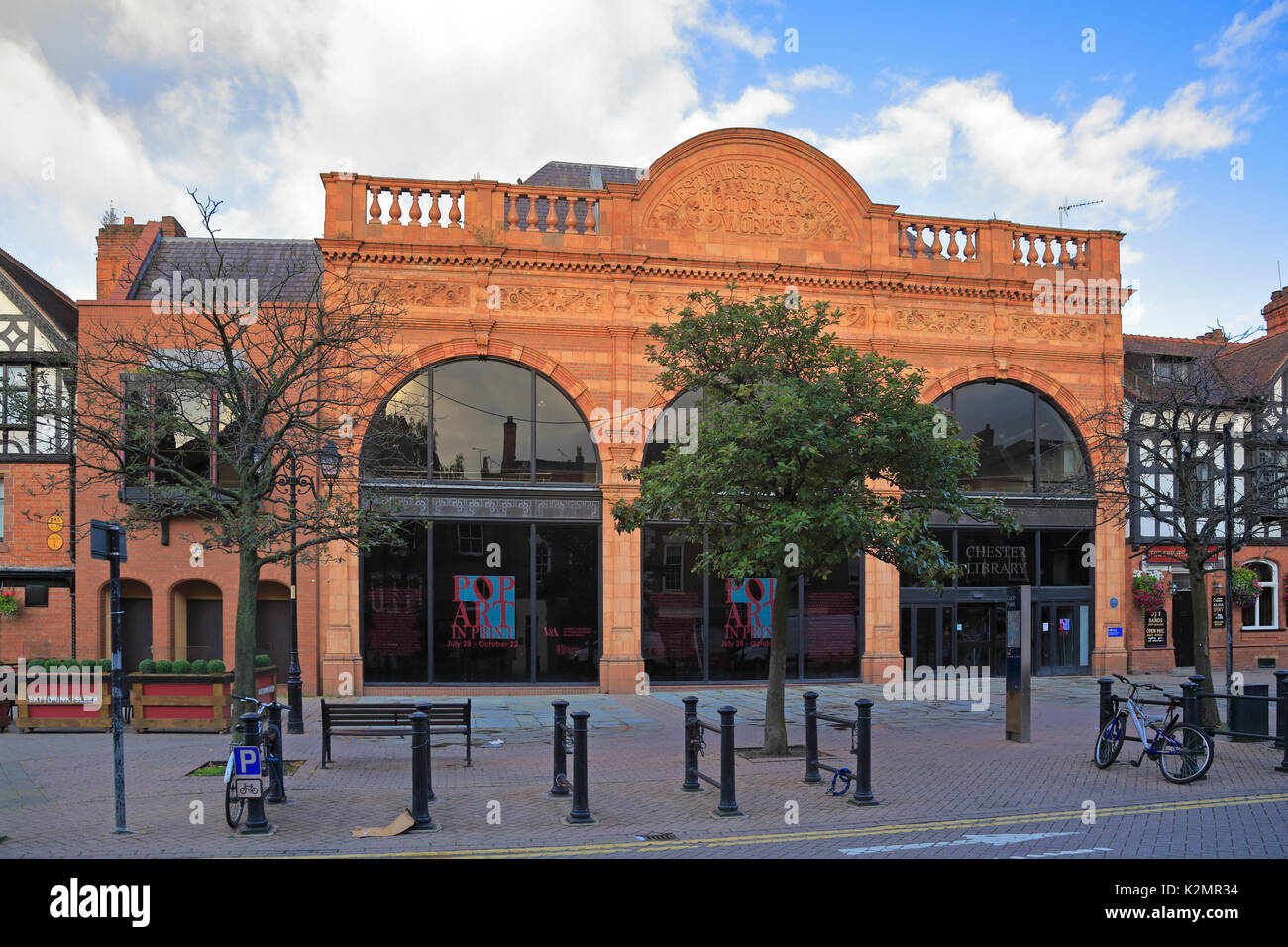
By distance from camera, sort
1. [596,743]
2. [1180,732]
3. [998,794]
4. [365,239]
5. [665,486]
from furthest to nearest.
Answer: [365,239], [596,743], [665,486], [1180,732], [998,794]

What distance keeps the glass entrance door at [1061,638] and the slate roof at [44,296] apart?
77.7 feet

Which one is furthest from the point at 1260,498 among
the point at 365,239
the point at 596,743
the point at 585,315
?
the point at 365,239

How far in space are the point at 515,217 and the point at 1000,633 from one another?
15.3 metres

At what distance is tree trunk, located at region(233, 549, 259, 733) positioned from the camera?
491 inches

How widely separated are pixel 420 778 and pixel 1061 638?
63.9 feet

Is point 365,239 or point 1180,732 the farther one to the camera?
point 365,239

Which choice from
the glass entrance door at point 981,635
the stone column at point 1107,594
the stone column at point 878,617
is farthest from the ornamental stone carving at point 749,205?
the stone column at point 1107,594

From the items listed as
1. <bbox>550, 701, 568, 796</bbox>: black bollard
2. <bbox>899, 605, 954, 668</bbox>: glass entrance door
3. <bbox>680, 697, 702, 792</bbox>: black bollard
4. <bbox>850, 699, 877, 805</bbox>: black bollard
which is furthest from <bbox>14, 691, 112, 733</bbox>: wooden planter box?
<bbox>899, 605, 954, 668</bbox>: glass entrance door

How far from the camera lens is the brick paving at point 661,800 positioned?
8648 millimetres

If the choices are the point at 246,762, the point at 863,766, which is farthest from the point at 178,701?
the point at 863,766

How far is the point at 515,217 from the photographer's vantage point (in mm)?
21531

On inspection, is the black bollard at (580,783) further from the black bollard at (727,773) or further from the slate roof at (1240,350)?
the slate roof at (1240,350)

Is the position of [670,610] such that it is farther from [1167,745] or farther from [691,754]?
[1167,745]
